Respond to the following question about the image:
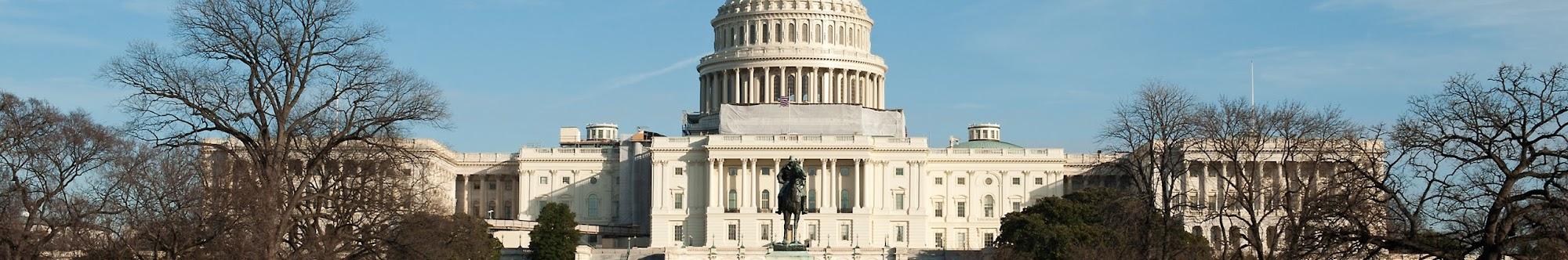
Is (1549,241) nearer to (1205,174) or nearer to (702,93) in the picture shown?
(1205,174)

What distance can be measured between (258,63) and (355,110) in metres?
2.82

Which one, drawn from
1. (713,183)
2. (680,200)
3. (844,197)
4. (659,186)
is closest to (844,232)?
(844,197)

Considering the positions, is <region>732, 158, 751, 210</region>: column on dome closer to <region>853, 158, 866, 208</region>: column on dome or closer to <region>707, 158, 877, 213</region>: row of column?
<region>707, 158, 877, 213</region>: row of column

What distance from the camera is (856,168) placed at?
12975 centimetres

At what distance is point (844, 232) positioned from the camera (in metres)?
128

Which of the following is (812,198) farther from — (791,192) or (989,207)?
(791,192)

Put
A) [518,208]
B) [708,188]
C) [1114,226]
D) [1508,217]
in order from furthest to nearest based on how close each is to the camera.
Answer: [518,208] < [708,188] < [1114,226] < [1508,217]

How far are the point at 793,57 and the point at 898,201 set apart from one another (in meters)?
16.5

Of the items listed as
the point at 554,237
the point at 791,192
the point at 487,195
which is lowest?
the point at 554,237

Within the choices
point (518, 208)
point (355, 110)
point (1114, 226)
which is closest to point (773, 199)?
point (518, 208)

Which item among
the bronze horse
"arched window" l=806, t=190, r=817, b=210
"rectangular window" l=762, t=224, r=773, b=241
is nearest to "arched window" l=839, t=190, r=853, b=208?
"arched window" l=806, t=190, r=817, b=210

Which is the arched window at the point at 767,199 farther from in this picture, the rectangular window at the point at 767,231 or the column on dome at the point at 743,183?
the rectangular window at the point at 767,231

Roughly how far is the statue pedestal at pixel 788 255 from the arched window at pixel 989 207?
247 ft

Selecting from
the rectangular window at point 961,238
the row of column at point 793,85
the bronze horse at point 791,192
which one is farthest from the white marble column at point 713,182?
the bronze horse at point 791,192
